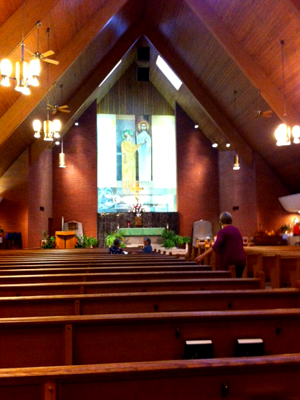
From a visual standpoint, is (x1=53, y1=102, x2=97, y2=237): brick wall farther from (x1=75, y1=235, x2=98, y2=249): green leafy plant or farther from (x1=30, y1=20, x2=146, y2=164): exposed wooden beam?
(x1=30, y1=20, x2=146, y2=164): exposed wooden beam

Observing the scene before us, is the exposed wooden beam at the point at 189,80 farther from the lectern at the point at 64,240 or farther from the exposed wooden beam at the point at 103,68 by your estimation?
the lectern at the point at 64,240

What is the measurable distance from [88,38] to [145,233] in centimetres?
862

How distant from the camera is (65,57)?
10.1 m

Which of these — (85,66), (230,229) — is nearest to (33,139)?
(85,66)

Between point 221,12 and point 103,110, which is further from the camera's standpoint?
point 103,110

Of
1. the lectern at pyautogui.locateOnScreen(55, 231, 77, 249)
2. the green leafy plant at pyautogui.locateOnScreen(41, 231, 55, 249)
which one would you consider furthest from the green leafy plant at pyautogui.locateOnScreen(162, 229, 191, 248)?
the green leafy plant at pyautogui.locateOnScreen(41, 231, 55, 249)

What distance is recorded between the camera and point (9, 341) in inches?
72.0

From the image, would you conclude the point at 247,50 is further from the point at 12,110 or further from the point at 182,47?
the point at 12,110

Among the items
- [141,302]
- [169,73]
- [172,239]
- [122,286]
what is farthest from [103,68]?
[141,302]

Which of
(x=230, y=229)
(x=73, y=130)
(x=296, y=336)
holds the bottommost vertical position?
(x=296, y=336)

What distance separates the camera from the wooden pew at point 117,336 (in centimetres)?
181

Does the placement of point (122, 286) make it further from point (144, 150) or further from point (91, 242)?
point (144, 150)

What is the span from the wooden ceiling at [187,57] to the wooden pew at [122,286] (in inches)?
229

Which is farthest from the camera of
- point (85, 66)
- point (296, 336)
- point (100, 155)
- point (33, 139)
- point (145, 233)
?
point (100, 155)
